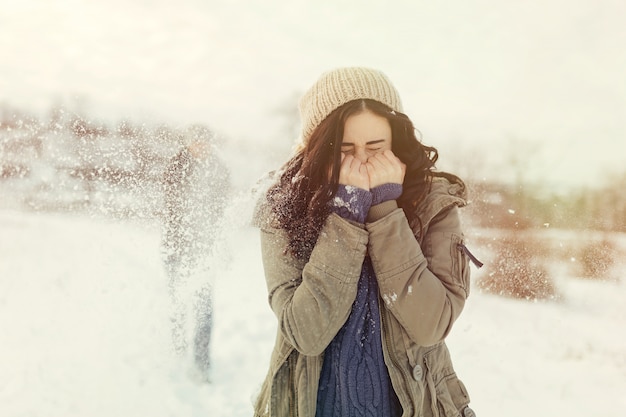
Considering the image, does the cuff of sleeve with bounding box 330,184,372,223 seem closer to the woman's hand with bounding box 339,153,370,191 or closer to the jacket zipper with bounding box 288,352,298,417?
the woman's hand with bounding box 339,153,370,191

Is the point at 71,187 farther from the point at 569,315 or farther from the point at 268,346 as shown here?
the point at 569,315

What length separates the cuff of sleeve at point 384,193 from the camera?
1409mm

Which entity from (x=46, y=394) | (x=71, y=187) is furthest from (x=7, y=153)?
(x=46, y=394)

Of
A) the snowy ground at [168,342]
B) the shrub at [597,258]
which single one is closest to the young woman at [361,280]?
the snowy ground at [168,342]

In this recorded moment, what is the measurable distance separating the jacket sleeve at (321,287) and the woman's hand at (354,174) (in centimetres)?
12

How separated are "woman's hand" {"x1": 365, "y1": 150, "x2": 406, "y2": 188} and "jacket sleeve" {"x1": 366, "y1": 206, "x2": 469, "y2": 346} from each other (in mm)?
113

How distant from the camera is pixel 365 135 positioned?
1.53m

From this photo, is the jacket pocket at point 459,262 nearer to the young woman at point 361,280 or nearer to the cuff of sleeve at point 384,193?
the young woman at point 361,280

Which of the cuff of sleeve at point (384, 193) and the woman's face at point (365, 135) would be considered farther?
the woman's face at point (365, 135)

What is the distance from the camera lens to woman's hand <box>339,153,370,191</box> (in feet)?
4.63

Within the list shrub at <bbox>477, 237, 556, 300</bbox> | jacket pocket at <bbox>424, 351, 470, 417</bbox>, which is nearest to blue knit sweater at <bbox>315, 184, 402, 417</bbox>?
jacket pocket at <bbox>424, 351, 470, 417</bbox>

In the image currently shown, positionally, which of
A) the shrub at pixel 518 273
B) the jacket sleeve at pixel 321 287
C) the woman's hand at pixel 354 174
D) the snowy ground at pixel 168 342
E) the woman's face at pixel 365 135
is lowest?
the snowy ground at pixel 168 342

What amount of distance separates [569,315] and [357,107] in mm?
6470

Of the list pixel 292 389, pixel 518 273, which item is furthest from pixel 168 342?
pixel 518 273
